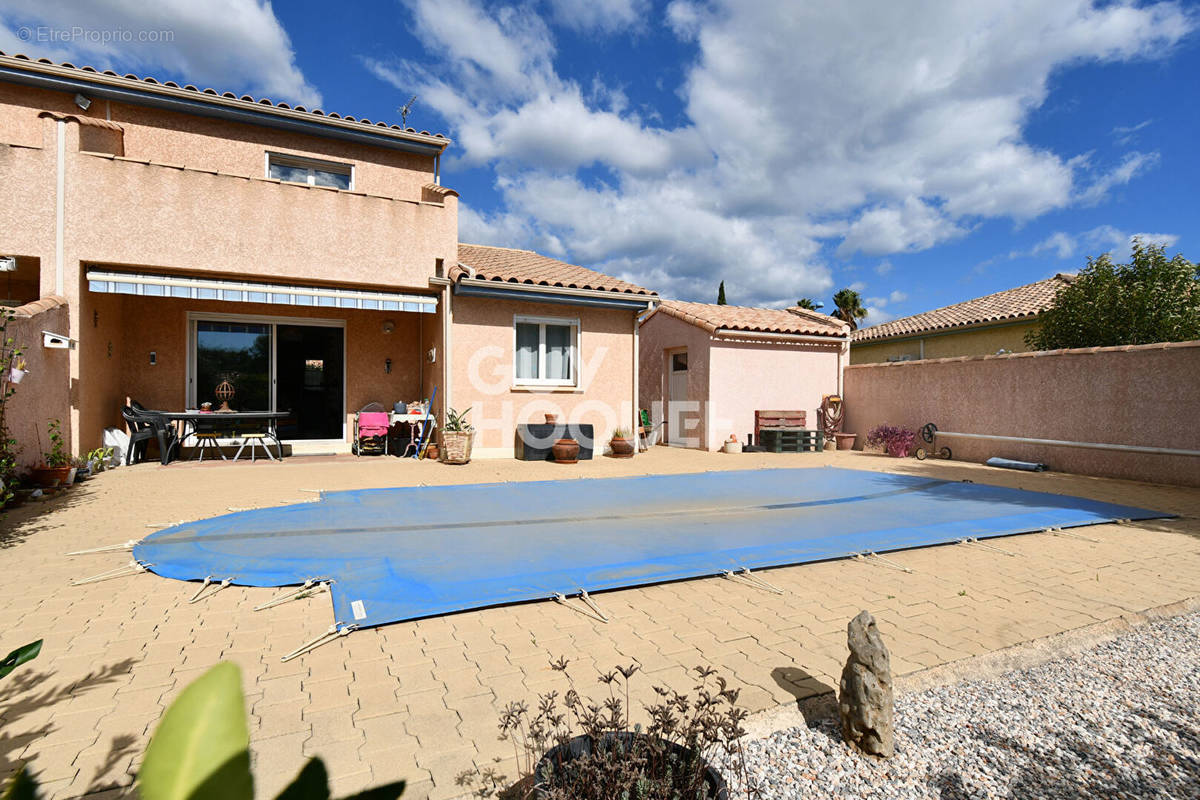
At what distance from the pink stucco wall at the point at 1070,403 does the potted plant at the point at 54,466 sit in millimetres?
18392

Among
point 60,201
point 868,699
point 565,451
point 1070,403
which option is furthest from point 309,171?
point 1070,403

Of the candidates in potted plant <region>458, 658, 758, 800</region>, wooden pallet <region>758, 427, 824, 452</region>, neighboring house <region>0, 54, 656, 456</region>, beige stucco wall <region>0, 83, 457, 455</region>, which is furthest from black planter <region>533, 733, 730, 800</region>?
wooden pallet <region>758, 427, 824, 452</region>

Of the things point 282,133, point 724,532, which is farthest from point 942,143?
point 282,133

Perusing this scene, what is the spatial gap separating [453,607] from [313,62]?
1368 cm

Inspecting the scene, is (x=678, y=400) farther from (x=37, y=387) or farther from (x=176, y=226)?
(x=37, y=387)

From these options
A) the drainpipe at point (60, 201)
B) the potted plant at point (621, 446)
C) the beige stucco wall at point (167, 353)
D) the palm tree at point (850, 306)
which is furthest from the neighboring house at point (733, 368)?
the palm tree at point (850, 306)

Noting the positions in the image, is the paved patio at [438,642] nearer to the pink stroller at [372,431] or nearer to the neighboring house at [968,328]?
the pink stroller at [372,431]

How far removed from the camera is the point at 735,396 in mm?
16797

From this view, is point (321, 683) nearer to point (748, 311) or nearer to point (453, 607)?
point (453, 607)

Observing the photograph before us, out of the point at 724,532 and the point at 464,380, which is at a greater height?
the point at 464,380

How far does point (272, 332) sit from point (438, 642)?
12259 millimetres

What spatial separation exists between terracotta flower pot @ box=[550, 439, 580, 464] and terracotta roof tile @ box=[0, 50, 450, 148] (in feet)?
25.8

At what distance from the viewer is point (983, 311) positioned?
2095 centimetres

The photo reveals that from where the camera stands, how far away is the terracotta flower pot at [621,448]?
13977 millimetres
